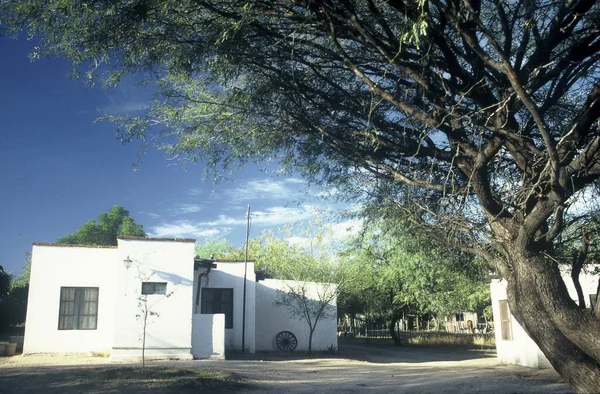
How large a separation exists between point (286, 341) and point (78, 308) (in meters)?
9.09

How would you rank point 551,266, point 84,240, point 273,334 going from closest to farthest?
1. point 551,266
2. point 273,334
3. point 84,240

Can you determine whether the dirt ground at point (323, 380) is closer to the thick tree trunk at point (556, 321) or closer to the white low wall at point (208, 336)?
the white low wall at point (208, 336)

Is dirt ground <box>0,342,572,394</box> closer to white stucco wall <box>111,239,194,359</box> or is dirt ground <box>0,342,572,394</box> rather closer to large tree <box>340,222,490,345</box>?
white stucco wall <box>111,239,194,359</box>

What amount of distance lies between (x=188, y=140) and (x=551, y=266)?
5723mm

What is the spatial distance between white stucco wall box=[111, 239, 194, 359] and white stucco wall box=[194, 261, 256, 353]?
374 cm

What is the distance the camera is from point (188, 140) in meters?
8.86

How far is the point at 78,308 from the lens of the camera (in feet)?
62.4

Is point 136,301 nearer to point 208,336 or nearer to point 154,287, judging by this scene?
point 154,287

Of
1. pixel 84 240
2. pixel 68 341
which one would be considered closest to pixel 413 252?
pixel 68 341

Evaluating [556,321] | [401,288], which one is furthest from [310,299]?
[556,321]

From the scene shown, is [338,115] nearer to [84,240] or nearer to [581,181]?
[581,181]

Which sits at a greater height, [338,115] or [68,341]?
[338,115]

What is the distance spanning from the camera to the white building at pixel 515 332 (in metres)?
16.1

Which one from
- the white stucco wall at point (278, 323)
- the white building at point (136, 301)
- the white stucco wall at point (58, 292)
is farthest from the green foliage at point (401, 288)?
the white stucco wall at point (58, 292)
